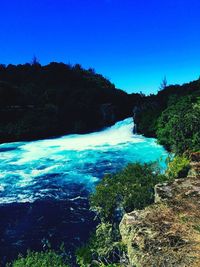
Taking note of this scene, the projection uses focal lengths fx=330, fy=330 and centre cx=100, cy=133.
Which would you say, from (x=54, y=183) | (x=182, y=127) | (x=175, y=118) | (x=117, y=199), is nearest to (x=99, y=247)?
(x=117, y=199)

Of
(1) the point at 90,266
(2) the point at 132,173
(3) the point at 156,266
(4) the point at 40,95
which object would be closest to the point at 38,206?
(2) the point at 132,173

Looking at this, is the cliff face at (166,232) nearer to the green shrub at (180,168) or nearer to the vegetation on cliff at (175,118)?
the green shrub at (180,168)

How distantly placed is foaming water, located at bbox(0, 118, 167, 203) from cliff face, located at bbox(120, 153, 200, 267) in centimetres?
1754

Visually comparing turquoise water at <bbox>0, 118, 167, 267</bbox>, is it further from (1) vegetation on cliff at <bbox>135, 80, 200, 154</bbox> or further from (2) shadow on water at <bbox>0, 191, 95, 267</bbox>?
(1) vegetation on cliff at <bbox>135, 80, 200, 154</bbox>

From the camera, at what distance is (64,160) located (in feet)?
140

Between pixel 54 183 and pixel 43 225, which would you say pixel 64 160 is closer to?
pixel 54 183

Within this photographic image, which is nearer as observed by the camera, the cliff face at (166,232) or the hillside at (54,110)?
the cliff face at (166,232)

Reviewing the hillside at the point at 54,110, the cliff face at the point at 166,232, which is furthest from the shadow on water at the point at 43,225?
the hillside at the point at 54,110

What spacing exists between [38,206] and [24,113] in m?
44.6

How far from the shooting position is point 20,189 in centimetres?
3106

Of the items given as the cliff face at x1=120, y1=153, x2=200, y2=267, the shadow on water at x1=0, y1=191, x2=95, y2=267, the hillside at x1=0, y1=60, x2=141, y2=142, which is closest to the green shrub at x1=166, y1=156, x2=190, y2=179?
the cliff face at x1=120, y1=153, x2=200, y2=267

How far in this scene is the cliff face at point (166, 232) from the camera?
9219mm

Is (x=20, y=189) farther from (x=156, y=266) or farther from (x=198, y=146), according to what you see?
(x=156, y=266)

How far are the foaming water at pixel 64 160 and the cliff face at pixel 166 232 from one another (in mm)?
17538
